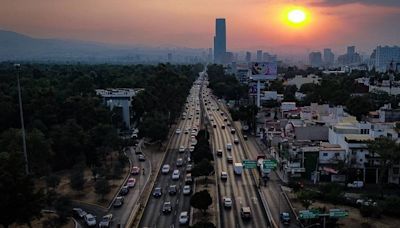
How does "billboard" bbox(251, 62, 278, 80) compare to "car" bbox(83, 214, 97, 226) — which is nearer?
"car" bbox(83, 214, 97, 226)

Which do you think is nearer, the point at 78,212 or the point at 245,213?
the point at 245,213

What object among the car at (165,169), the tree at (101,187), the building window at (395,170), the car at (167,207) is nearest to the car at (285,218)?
the car at (167,207)

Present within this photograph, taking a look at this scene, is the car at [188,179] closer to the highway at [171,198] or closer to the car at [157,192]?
the highway at [171,198]

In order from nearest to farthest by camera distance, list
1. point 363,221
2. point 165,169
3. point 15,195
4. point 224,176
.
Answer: point 15,195
point 363,221
point 224,176
point 165,169

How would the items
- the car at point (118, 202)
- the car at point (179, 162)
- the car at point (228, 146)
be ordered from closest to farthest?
the car at point (118, 202) < the car at point (179, 162) < the car at point (228, 146)

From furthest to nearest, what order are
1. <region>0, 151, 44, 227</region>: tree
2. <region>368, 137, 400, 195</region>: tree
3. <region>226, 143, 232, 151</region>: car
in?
<region>226, 143, 232, 151</region>: car < <region>368, 137, 400, 195</region>: tree < <region>0, 151, 44, 227</region>: tree

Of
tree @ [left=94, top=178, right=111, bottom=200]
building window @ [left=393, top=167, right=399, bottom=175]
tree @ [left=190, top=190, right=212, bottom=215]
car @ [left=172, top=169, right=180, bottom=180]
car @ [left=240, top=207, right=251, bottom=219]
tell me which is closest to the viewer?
tree @ [left=190, top=190, right=212, bottom=215]

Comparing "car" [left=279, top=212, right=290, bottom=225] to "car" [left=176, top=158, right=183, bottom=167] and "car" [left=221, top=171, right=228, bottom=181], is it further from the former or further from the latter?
"car" [left=176, top=158, right=183, bottom=167]

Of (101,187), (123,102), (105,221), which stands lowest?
(105,221)

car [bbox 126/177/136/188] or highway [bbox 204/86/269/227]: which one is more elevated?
car [bbox 126/177/136/188]

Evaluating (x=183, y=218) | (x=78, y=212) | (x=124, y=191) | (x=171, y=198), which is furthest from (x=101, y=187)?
(x=183, y=218)

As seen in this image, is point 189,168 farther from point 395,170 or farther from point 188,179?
point 395,170

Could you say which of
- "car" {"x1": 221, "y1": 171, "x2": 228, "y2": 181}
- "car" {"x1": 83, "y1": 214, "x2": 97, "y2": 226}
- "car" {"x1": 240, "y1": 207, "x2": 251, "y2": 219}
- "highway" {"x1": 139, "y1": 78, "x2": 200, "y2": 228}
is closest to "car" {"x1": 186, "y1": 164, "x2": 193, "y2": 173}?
"highway" {"x1": 139, "y1": 78, "x2": 200, "y2": 228}

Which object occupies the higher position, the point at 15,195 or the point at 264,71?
the point at 264,71
